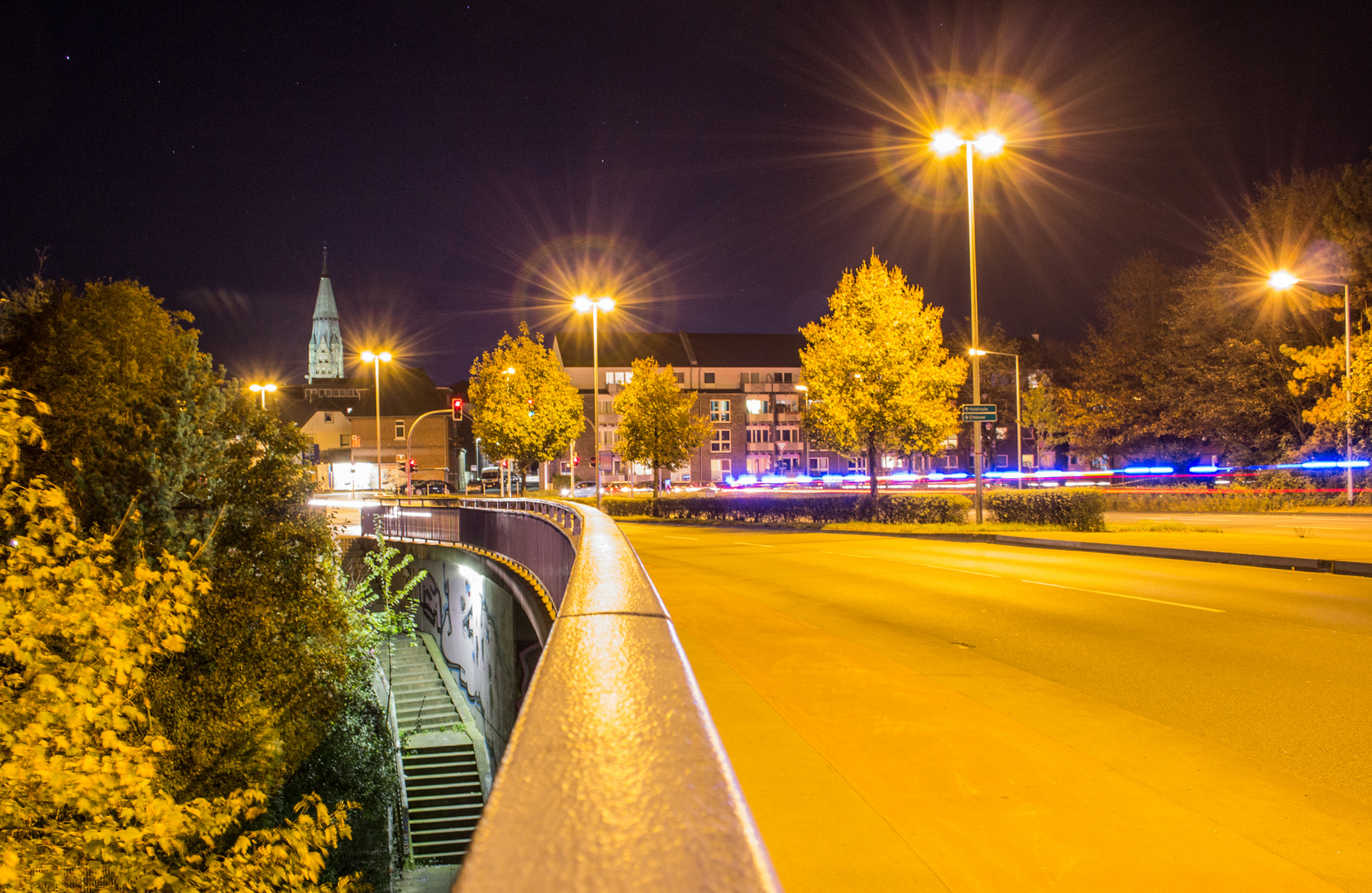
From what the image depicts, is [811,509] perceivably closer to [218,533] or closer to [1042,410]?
[218,533]

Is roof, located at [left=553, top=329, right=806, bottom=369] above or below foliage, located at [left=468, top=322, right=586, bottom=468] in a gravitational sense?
above

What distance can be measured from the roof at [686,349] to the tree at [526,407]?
39007 millimetres

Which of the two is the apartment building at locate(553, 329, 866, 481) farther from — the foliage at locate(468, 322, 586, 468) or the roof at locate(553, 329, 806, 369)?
the foliage at locate(468, 322, 586, 468)

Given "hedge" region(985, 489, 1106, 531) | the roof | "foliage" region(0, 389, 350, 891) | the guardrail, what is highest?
the roof

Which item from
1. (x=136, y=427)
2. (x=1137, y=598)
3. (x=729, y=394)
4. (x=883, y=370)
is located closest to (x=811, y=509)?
(x=883, y=370)

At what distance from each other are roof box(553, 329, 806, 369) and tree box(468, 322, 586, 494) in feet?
128

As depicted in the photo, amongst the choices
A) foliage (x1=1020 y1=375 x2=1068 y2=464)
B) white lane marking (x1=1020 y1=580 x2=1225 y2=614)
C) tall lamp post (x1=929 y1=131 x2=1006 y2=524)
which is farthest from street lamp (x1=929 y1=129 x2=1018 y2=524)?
foliage (x1=1020 y1=375 x2=1068 y2=464)

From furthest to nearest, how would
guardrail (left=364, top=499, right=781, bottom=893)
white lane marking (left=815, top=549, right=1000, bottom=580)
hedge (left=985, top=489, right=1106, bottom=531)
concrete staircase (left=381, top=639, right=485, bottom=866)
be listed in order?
concrete staircase (left=381, top=639, right=485, bottom=866)
hedge (left=985, top=489, right=1106, bottom=531)
white lane marking (left=815, top=549, right=1000, bottom=580)
guardrail (left=364, top=499, right=781, bottom=893)

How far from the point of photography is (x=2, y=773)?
854cm

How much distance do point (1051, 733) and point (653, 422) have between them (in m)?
39.0

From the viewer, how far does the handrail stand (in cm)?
97

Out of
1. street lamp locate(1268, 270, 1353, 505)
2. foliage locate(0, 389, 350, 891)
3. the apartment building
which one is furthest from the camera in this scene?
the apartment building

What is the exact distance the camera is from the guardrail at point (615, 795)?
974 millimetres

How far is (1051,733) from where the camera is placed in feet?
18.8
